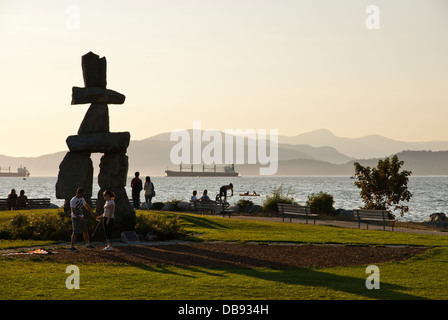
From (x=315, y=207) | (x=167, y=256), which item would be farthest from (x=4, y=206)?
(x=167, y=256)

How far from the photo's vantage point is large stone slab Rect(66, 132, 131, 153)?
20.4m

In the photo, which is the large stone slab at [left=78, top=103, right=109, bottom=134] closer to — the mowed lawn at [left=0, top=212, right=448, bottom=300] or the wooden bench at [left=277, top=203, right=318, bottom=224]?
the mowed lawn at [left=0, top=212, right=448, bottom=300]

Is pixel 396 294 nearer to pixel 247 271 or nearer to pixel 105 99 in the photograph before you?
pixel 247 271

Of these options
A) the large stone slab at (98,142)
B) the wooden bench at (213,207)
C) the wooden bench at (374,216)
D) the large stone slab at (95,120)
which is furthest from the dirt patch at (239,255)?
the wooden bench at (213,207)

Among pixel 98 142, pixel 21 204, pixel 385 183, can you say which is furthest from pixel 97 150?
pixel 385 183

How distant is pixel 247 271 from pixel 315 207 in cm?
2106

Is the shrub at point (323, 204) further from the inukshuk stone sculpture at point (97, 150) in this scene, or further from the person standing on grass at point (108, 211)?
the person standing on grass at point (108, 211)

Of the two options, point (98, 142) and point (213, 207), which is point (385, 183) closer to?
point (213, 207)

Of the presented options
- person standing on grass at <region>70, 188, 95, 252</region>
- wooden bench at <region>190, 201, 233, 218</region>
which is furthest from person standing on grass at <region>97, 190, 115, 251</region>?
wooden bench at <region>190, 201, 233, 218</region>

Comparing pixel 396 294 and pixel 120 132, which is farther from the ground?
pixel 120 132

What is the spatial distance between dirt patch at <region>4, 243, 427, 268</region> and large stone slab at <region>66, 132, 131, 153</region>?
157 inches

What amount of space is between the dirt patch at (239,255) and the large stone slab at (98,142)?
399cm
